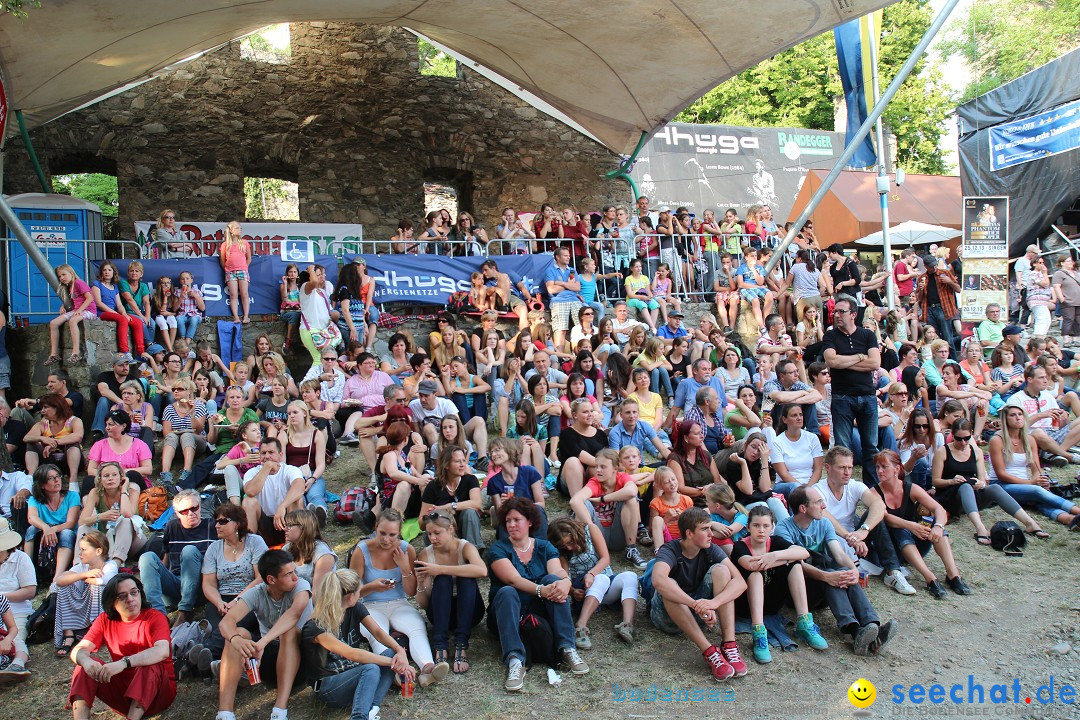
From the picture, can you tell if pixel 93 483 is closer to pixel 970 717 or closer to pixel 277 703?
pixel 277 703

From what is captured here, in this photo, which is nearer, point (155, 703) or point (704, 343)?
point (155, 703)

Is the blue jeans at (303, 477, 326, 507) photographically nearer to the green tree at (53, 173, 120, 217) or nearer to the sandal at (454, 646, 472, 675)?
the sandal at (454, 646, 472, 675)

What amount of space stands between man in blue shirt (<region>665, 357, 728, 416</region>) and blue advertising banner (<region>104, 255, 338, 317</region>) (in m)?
4.33

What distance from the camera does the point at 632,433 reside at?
23.3 feet

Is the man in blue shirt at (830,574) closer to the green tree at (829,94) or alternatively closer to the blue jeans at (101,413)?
the blue jeans at (101,413)

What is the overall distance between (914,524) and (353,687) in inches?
148

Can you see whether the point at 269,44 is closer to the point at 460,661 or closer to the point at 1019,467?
the point at 1019,467

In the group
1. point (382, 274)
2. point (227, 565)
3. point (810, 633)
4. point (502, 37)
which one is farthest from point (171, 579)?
point (502, 37)

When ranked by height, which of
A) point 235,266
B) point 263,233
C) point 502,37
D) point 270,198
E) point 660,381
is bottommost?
point 660,381

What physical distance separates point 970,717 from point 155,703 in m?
4.19

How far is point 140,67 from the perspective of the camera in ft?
37.0

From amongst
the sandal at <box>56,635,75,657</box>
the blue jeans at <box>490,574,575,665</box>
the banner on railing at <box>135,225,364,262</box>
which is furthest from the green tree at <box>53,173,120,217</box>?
the blue jeans at <box>490,574,575,665</box>

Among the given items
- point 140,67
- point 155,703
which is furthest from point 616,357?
point 140,67

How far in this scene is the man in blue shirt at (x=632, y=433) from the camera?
696 centimetres
